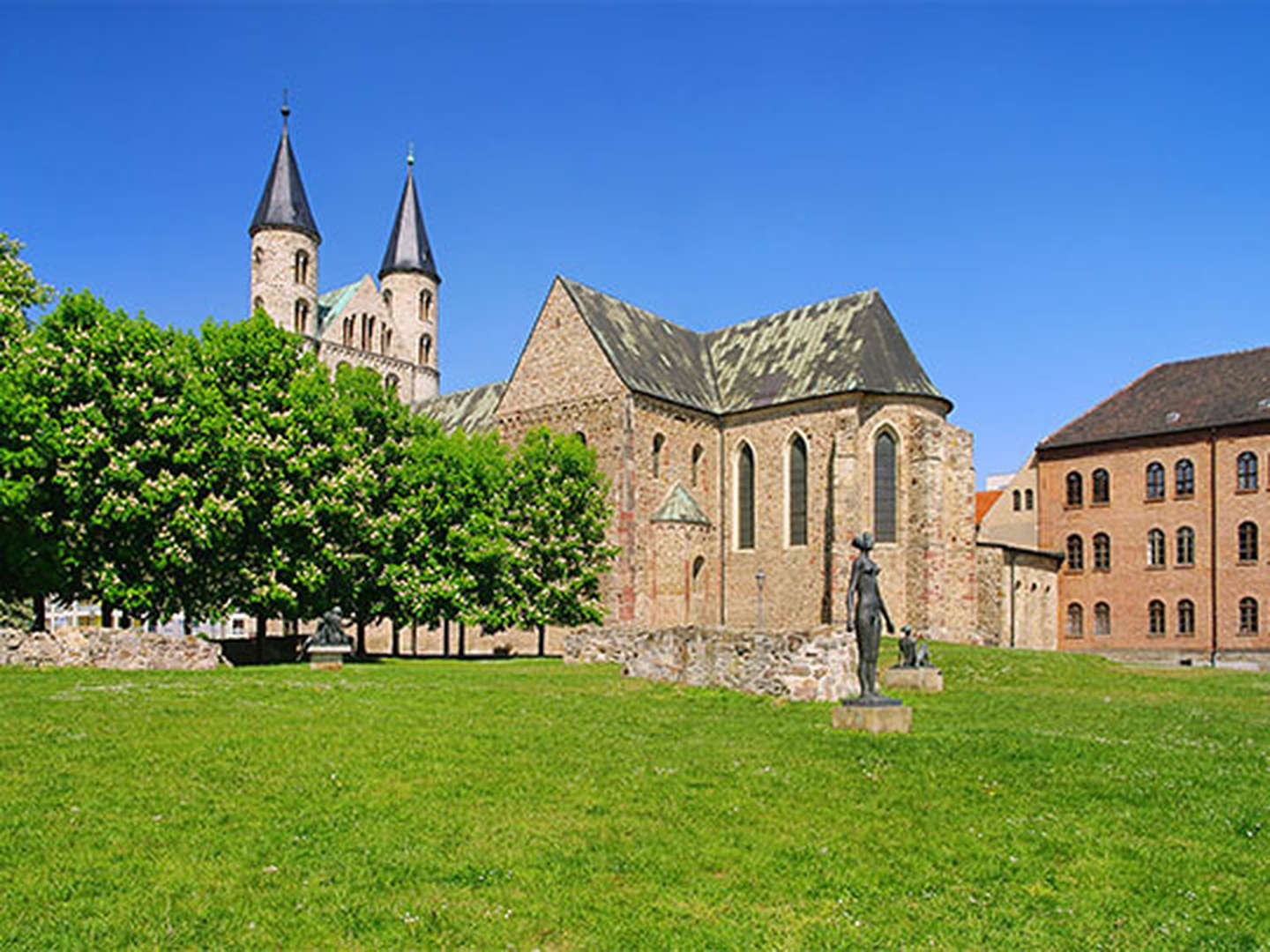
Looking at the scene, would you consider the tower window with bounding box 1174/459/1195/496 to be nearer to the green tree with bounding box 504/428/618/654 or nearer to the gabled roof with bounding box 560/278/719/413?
the gabled roof with bounding box 560/278/719/413

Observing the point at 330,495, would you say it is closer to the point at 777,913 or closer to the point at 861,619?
the point at 861,619

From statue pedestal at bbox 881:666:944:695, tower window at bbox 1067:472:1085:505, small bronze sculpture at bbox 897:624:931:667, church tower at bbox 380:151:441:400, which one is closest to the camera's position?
statue pedestal at bbox 881:666:944:695

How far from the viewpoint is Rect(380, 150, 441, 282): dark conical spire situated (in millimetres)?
76625

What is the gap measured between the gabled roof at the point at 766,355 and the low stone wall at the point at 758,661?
20.3 m

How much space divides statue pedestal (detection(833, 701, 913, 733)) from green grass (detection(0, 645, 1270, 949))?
49 cm

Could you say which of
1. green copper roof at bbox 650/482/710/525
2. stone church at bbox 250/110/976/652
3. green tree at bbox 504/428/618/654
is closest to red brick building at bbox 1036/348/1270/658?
stone church at bbox 250/110/976/652

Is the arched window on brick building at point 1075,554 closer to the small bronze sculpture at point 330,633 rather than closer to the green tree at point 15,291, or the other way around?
the small bronze sculpture at point 330,633

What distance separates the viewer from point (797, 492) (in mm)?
43312

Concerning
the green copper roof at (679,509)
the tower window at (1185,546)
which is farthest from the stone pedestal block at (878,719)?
the tower window at (1185,546)

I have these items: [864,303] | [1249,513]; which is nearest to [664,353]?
[864,303]

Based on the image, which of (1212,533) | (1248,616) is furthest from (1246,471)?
(1248,616)

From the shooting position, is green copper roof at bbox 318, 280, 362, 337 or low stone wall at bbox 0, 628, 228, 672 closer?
low stone wall at bbox 0, 628, 228, 672

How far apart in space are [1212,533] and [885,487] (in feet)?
61.2

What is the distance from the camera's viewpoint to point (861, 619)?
15.1 metres
